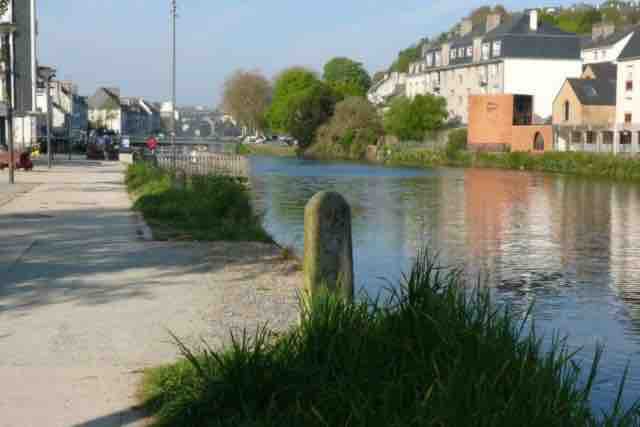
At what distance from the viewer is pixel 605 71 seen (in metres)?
84.1

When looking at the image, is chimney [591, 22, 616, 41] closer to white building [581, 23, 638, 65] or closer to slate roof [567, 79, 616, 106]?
white building [581, 23, 638, 65]

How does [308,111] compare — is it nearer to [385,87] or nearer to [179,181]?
[385,87]

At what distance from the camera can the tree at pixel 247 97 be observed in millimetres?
155375

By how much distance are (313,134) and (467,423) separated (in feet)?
363

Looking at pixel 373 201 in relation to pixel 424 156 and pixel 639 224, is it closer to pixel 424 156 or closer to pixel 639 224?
pixel 639 224

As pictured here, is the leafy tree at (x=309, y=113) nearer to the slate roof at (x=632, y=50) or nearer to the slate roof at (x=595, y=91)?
the slate roof at (x=595, y=91)

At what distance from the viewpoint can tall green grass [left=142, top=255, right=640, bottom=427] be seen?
5.39 metres

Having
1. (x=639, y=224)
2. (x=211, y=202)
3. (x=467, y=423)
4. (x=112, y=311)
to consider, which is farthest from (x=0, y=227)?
(x=639, y=224)

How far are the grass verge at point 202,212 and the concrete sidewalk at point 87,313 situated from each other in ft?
2.32

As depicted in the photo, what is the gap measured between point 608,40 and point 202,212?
94705mm

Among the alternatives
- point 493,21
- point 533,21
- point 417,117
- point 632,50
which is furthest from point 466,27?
point 632,50

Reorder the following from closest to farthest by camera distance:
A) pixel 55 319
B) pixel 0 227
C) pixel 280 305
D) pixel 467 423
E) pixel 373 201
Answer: pixel 467 423 → pixel 55 319 → pixel 280 305 → pixel 0 227 → pixel 373 201

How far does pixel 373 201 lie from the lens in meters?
36.1

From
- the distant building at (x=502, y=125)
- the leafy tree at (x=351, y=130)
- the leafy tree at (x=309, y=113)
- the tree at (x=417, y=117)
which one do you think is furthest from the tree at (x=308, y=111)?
the distant building at (x=502, y=125)
